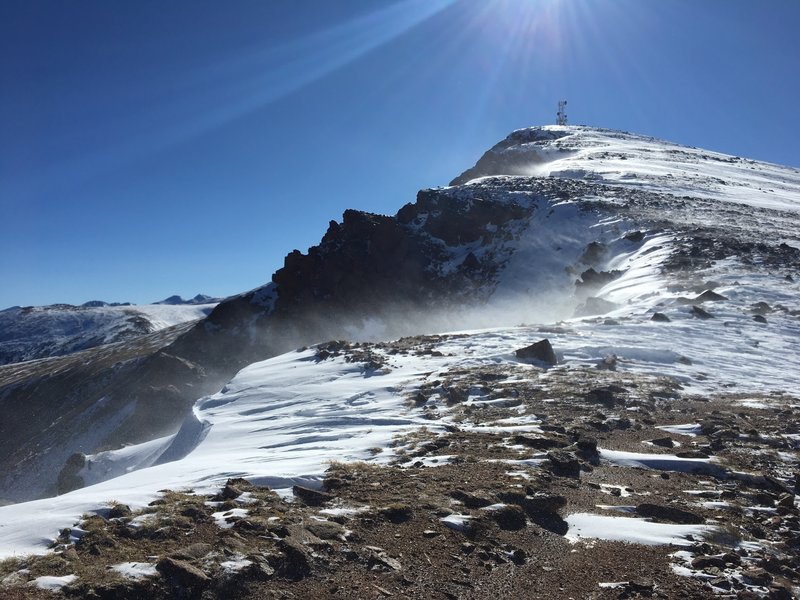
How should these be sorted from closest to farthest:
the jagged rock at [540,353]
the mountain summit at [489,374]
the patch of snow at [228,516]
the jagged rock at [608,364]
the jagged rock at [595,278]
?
the patch of snow at [228,516], the mountain summit at [489,374], the jagged rock at [608,364], the jagged rock at [540,353], the jagged rock at [595,278]

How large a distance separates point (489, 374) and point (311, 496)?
10611 mm

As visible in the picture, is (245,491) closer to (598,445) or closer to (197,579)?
(197,579)

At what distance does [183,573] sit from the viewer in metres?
5.92

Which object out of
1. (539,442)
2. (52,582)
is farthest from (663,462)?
(52,582)

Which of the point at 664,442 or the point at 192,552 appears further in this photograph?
the point at 664,442

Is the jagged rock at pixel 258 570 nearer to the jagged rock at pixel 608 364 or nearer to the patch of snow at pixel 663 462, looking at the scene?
the patch of snow at pixel 663 462

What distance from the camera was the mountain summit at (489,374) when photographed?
373 inches

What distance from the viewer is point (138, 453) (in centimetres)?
2889

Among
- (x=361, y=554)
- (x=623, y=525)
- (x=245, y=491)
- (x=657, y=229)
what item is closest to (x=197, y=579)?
(x=361, y=554)

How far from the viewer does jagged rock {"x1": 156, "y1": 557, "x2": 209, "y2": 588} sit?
19.3 feet

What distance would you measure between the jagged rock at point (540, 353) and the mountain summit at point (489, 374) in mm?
93

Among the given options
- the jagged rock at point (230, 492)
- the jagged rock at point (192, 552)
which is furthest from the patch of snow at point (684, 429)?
the jagged rock at point (192, 552)

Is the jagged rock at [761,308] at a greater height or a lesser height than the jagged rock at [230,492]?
greater

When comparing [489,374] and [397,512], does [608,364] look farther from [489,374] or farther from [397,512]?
[397,512]
